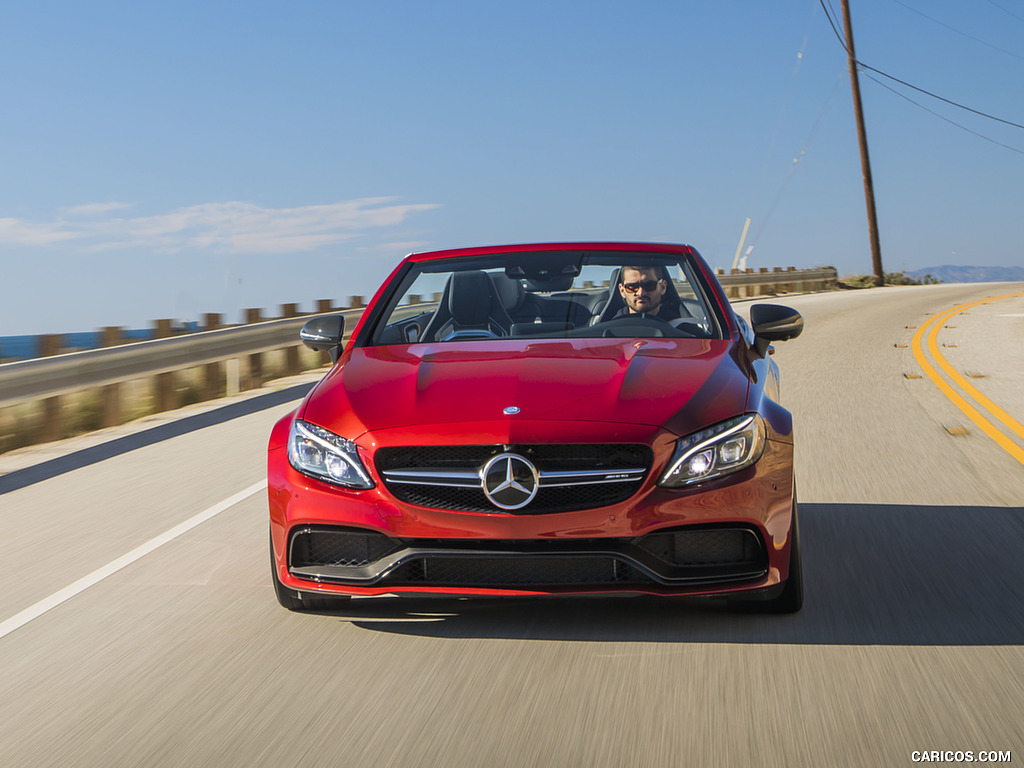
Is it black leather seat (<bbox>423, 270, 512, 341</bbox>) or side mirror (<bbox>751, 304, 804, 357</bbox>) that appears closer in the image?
side mirror (<bbox>751, 304, 804, 357</bbox>)

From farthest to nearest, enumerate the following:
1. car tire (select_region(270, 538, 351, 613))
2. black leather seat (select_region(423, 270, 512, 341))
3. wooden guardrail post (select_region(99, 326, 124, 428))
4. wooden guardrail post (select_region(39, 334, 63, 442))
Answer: wooden guardrail post (select_region(99, 326, 124, 428))
wooden guardrail post (select_region(39, 334, 63, 442))
black leather seat (select_region(423, 270, 512, 341))
car tire (select_region(270, 538, 351, 613))

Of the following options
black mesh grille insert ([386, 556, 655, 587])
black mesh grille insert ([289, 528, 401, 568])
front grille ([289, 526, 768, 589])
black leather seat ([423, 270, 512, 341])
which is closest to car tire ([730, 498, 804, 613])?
front grille ([289, 526, 768, 589])

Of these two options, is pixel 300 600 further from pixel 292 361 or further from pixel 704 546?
pixel 292 361

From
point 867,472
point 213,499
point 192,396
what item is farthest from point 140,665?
point 192,396

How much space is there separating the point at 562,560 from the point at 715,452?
649 millimetres

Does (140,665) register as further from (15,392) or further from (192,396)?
(192,396)

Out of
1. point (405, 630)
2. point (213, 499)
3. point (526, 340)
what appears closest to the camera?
point (405, 630)

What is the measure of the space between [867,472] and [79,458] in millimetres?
5868

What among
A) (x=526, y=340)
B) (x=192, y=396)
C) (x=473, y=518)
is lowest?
(x=192, y=396)

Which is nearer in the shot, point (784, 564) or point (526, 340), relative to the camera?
point (784, 564)

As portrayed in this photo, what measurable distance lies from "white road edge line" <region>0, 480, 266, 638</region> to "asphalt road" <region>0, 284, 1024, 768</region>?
0.08ft

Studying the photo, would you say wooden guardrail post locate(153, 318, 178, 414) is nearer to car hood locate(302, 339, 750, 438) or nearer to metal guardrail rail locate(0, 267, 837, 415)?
metal guardrail rail locate(0, 267, 837, 415)

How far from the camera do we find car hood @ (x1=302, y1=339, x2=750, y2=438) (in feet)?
12.9

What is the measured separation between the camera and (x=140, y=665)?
3.85 m
